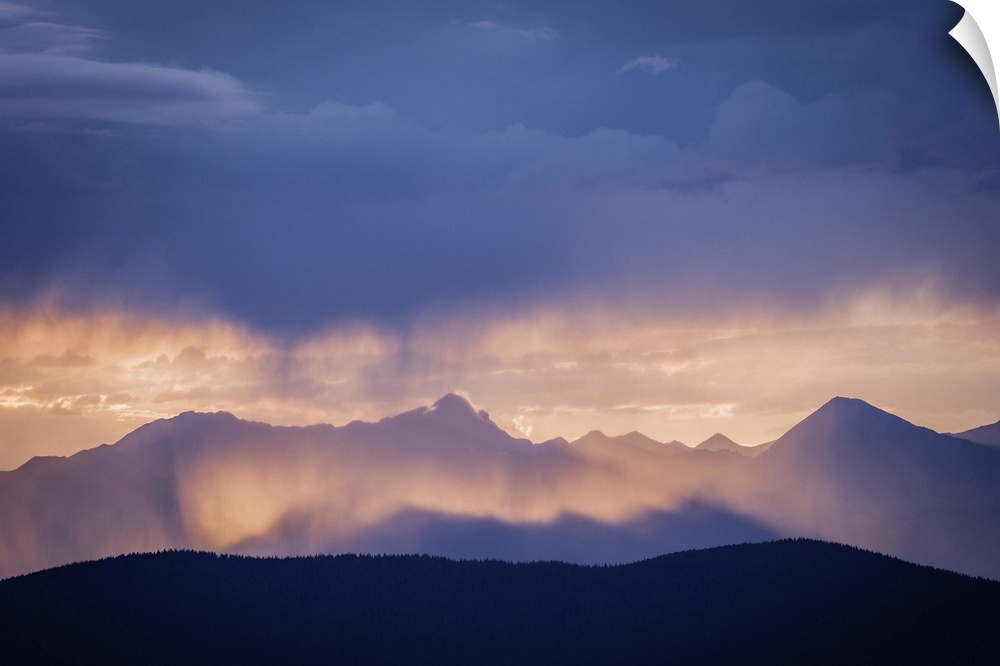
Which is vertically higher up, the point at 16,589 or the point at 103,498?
the point at 103,498

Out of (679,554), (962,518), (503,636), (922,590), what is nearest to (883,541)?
(962,518)

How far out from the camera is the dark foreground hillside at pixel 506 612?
81812 millimetres

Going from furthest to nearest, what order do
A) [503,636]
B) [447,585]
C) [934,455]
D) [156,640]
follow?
[934,455]
[447,585]
[503,636]
[156,640]

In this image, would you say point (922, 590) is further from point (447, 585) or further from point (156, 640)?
point (156, 640)

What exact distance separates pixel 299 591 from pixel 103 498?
62629 mm

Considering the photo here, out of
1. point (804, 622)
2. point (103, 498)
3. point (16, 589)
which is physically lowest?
point (804, 622)

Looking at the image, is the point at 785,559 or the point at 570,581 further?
the point at 570,581

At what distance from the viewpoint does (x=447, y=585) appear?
101688 mm

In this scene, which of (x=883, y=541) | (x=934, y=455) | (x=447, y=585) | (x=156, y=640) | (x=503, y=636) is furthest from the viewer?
(x=934, y=455)

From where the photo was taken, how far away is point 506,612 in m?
96.9

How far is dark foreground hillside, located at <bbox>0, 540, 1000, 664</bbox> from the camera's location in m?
81.8

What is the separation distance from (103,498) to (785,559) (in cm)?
9114

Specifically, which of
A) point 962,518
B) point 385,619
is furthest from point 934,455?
point 385,619

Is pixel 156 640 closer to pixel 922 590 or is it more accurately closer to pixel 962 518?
pixel 922 590
